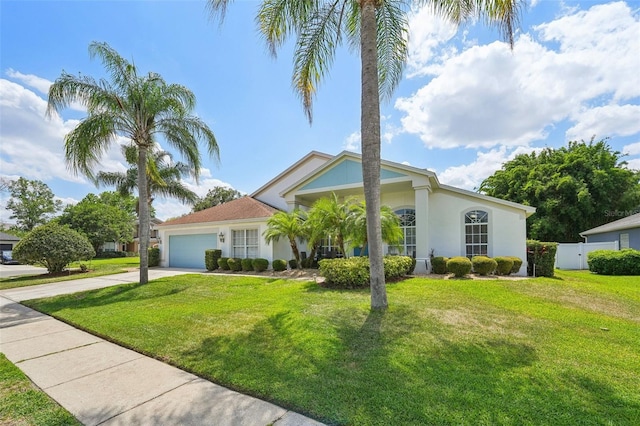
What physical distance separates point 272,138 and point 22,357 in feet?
43.1

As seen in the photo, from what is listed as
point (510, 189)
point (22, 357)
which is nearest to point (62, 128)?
point (22, 357)

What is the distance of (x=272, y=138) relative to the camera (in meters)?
16.1

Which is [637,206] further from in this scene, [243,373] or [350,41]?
[243,373]

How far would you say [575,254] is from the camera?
19297 mm

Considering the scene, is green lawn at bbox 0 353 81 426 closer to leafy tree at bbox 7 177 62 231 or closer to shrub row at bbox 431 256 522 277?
shrub row at bbox 431 256 522 277

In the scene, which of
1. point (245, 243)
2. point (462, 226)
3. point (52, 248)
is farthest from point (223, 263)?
point (462, 226)

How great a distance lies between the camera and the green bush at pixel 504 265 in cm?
1227

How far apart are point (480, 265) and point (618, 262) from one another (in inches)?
386

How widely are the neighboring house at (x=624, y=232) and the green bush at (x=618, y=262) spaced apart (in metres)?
3.49

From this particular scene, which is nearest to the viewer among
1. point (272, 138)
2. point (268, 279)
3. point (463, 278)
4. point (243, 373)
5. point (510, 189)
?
point (243, 373)

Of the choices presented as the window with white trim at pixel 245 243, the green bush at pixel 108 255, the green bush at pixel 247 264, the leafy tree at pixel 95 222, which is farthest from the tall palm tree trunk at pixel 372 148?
the green bush at pixel 108 255

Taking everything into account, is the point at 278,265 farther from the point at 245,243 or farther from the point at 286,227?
the point at 245,243

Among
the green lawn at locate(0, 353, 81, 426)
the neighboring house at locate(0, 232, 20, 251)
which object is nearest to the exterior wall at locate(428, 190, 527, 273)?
the green lawn at locate(0, 353, 81, 426)

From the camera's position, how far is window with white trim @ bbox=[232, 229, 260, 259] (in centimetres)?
1745
